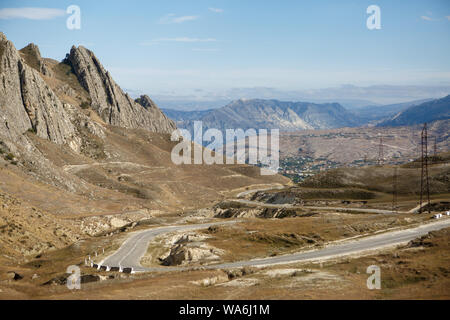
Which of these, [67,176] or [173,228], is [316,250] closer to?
[173,228]

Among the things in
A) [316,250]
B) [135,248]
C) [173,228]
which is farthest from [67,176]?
[316,250]

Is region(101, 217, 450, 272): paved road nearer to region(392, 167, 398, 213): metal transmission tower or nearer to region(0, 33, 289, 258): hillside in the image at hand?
region(0, 33, 289, 258): hillside

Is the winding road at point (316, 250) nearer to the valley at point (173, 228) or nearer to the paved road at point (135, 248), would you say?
the paved road at point (135, 248)

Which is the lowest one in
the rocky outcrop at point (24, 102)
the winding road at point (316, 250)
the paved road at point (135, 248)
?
the paved road at point (135, 248)

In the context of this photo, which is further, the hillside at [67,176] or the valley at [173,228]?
the hillside at [67,176]

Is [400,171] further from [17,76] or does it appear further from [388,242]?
[17,76]

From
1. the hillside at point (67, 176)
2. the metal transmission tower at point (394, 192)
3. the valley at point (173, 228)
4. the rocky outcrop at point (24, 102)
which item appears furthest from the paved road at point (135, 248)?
the rocky outcrop at point (24, 102)

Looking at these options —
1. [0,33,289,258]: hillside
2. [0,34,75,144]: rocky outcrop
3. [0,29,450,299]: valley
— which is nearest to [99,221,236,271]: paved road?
[0,29,450,299]: valley
